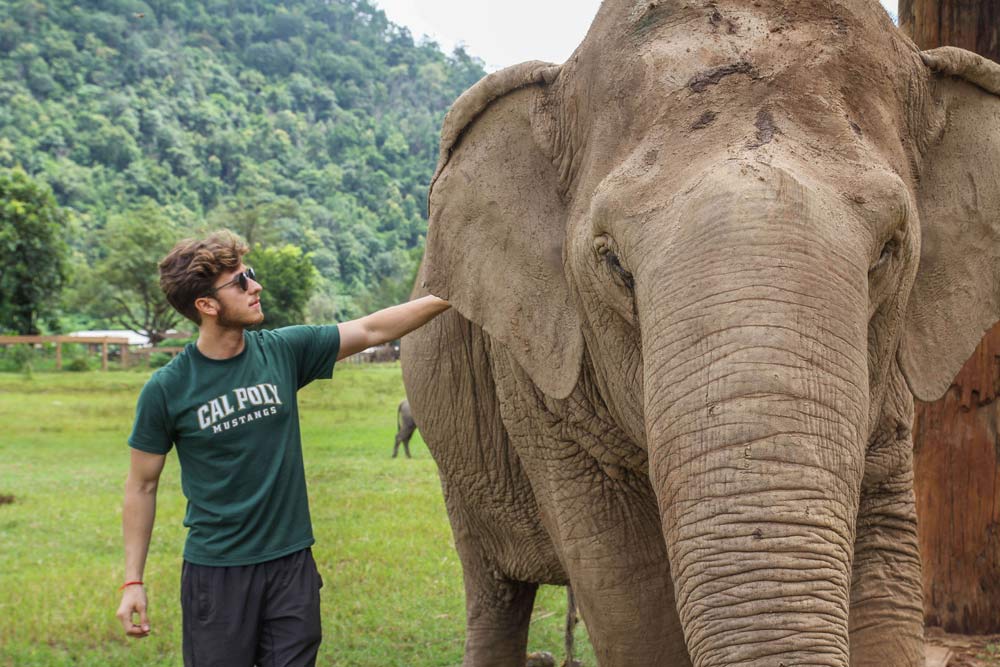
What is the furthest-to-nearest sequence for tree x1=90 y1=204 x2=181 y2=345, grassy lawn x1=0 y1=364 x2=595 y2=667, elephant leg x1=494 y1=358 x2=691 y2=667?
tree x1=90 y1=204 x2=181 y2=345
grassy lawn x1=0 y1=364 x2=595 y2=667
elephant leg x1=494 y1=358 x2=691 y2=667

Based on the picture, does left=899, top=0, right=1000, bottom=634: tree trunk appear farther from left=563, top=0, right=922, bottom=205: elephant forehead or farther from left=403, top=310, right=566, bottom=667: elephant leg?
left=563, top=0, right=922, bottom=205: elephant forehead

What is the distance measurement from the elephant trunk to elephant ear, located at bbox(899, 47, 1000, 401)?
81 centimetres

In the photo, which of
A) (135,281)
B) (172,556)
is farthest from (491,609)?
(135,281)

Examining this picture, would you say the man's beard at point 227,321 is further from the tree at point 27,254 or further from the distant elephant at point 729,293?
the tree at point 27,254

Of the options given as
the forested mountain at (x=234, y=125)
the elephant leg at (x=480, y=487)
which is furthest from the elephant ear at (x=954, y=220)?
the forested mountain at (x=234, y=125)

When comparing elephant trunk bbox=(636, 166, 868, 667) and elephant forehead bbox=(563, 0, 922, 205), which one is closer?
elephant trunk bbox=(636, 166, 868, 667)

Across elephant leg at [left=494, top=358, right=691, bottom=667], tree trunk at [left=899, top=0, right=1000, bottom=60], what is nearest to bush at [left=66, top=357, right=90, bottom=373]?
tree trunk at [left=899, top=0, right=1000, bottom=60]

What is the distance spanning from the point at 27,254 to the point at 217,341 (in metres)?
34.2

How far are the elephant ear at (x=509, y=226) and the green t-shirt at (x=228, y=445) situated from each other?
621mm

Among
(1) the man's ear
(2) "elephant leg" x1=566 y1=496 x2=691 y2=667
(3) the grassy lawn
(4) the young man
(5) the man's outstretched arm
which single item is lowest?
(3) the grassy lawn

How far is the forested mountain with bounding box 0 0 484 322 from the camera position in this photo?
6044 cm

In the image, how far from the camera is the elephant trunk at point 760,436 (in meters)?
2.21

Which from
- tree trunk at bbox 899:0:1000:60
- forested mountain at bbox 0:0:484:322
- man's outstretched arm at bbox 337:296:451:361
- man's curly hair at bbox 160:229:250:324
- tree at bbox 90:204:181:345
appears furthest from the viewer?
forested mountain at bbox 0:0:484:322

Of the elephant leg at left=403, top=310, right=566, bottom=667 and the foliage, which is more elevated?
the foliage
